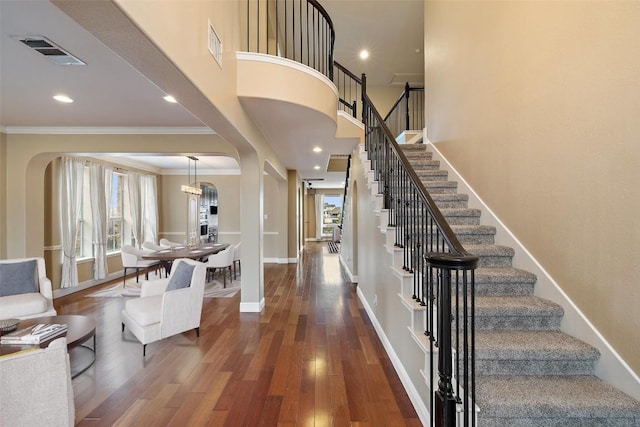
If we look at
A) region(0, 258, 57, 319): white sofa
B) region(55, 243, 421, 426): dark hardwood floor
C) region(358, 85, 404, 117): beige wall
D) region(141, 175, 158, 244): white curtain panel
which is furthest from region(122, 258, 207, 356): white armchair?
region(358, 85, 404, 117): beige wall

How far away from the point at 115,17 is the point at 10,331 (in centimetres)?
297

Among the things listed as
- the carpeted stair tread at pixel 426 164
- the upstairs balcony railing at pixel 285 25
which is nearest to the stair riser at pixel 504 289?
the carpeted stair tread at pixel 426 164

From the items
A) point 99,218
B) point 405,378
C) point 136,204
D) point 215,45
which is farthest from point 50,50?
point 136,204

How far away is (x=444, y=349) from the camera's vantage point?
1449 millimetres

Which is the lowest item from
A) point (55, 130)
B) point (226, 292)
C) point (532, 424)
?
point (226, 292)

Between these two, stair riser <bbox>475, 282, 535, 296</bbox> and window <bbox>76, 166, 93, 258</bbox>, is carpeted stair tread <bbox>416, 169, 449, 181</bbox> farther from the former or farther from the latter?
window <bbox>76, 166, 93, 258</bbox>

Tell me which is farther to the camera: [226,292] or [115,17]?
[226,292]

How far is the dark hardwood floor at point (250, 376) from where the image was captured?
2176 millimetres

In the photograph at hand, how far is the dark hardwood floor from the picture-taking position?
2.18 metres

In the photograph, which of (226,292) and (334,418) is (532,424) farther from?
(226,292)

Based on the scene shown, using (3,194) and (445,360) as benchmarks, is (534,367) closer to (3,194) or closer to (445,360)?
(445,360)

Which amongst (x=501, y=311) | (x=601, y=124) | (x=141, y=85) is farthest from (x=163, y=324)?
(x=601, y=124)

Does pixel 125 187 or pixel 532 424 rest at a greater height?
pixel 125 187

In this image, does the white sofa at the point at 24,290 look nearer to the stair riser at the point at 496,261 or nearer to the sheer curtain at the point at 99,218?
the sheer curtain at the point at 99,218
